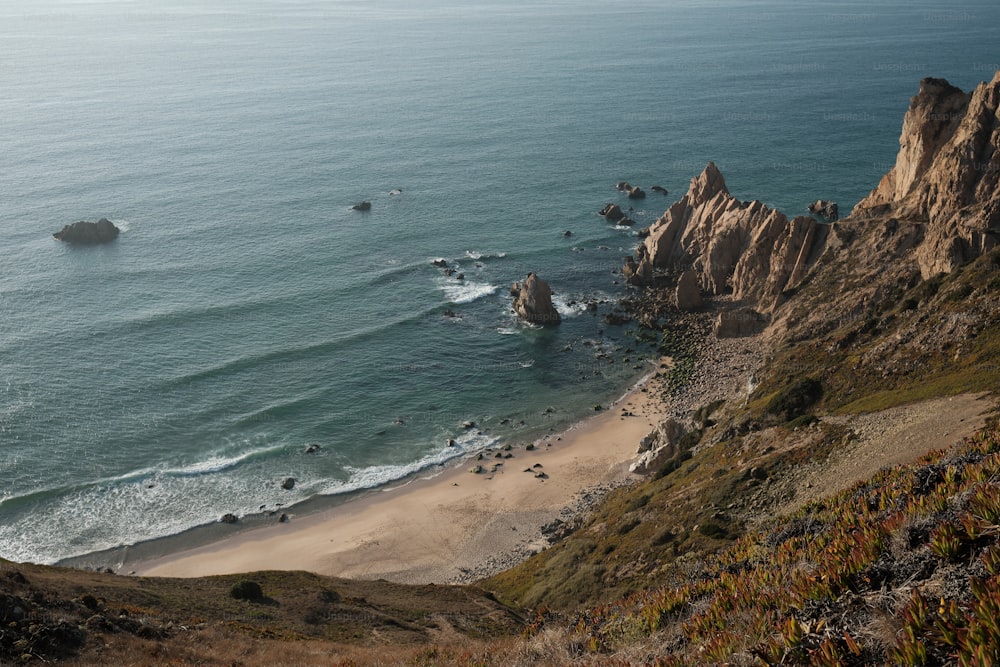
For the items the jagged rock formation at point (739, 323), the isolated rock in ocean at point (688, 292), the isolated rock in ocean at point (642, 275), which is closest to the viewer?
the jagged rock formation at point (739, 323)

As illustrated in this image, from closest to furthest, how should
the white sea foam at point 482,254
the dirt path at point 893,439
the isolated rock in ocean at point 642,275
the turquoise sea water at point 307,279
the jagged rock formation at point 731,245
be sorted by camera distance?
the dirt path at point 893,439
the turquoise sea water at point 307,279
the jagged rock formation at point 731,245
the isolated rock in ocean at point 642,275
the white sea foam at point 482,254

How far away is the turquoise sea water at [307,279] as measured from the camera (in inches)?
2749

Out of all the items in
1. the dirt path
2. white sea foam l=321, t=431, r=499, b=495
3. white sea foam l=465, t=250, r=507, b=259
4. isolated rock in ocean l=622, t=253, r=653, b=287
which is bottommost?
white sea foam l=321, t=431, r=499, b=495

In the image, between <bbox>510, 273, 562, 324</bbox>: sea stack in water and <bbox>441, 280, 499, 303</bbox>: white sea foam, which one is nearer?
<bbox>510, 273, 562, 324</bbox>: sea stack in water

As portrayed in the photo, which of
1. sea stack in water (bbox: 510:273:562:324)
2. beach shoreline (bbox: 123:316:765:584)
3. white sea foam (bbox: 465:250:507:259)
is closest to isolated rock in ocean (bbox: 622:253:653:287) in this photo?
sea stack in water (bbox: 510:273:562:324)

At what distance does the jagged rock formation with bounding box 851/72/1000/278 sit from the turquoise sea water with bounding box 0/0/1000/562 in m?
31.0

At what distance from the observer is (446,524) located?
204 feet

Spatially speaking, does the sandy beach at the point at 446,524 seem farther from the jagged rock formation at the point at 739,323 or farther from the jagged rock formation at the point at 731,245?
the jagged rock formation at the point at 731,245

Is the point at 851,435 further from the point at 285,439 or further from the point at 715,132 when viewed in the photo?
the point at 715,132

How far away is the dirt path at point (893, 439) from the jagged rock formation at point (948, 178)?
21.8 meters

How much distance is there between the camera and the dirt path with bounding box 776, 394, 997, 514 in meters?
36.7

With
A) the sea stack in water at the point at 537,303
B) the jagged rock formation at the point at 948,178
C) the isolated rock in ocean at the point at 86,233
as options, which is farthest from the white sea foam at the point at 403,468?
the isolated rock in ocean at the point at 86,233

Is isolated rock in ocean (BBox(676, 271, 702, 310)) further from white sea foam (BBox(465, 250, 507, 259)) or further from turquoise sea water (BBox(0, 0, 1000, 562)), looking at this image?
white sea foam (BBox(465, 250, 507, 259))

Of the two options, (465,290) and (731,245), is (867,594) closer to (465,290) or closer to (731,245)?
(731,245)
